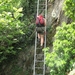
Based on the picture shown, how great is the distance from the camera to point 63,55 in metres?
9.62

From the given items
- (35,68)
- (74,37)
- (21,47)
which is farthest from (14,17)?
(74,37)

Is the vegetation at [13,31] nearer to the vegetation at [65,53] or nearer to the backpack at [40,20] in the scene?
the backpack at [40,20]

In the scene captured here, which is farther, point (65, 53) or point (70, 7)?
point (65, 53)

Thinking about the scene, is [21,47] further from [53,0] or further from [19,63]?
[53,0]

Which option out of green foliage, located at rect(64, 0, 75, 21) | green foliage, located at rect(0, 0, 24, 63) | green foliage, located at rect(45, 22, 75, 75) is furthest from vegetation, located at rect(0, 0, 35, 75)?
green foliage, located at rect(64, 0, 75, 21)

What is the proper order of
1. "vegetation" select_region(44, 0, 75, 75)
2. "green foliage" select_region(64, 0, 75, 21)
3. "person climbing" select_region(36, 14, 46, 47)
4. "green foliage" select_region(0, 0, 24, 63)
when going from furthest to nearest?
"person climbing" select_region(36, 14, 46, 47) → "green foliage" select_region(0, 0, 24, 63) → "vegetation" select_region(44, 0, 75, 75) → "green foliage" select_region(64, 0, 75, 21)

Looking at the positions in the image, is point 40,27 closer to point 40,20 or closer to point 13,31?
point 40,20

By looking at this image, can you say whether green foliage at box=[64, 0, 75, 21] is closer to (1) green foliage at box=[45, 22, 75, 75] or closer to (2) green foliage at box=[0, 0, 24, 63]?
(1) green foliage at box=[45, 22, 75, 75]

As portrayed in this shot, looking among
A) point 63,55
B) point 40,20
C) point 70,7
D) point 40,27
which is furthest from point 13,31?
point 70,7

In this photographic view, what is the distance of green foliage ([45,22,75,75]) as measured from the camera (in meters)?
9.45

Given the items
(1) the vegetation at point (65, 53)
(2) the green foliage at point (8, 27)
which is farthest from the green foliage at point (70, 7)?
(2) the green foliage at point (8, 27)

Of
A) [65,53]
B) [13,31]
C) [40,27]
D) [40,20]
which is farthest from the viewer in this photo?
[13,31]

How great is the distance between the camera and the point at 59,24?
482 inches

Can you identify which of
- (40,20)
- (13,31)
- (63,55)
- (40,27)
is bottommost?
(63,55)
